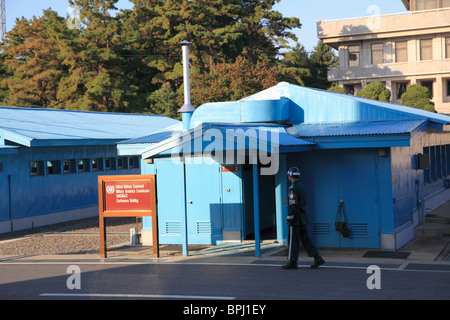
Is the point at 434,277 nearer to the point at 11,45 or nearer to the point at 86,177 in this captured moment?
the point at 86,177

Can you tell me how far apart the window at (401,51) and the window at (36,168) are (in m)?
40.3

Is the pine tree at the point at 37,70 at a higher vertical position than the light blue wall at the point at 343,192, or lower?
higher

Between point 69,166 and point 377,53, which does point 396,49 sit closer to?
point 377,53

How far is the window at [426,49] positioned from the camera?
53.9 m

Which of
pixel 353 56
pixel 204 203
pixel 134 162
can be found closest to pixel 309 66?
pixel 353 56

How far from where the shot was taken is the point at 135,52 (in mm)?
52969

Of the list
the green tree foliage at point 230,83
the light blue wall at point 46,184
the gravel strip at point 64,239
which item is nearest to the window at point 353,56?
the green tree foliage at point 230,83

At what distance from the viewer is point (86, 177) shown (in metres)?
25.9

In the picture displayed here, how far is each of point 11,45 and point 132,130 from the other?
3399 centimetres

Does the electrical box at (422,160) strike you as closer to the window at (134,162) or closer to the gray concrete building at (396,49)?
the window at (134,162)

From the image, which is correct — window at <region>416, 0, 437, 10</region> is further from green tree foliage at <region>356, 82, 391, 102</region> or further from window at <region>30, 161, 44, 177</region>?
window at <region>30, 161, 44, 177</region>

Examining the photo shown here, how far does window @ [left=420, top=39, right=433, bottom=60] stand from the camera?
53.9 m

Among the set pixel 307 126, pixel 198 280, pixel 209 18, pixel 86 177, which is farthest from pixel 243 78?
pixel 198 280

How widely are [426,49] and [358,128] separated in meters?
43.3
